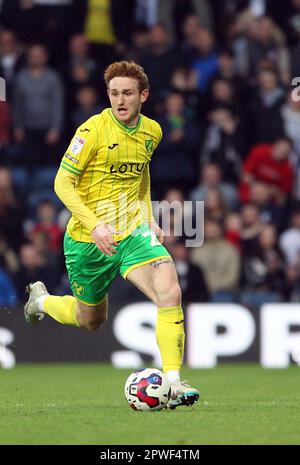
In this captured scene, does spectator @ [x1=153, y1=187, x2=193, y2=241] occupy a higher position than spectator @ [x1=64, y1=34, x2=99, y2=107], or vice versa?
spectator @ [x1=64, y1=34, x2=99, y2=107]

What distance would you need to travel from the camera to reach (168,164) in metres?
15.4

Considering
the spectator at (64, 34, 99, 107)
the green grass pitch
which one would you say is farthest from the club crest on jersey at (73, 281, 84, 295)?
the spectator at (64, 34, 99, 107)

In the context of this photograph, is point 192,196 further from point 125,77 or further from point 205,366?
point 125,77

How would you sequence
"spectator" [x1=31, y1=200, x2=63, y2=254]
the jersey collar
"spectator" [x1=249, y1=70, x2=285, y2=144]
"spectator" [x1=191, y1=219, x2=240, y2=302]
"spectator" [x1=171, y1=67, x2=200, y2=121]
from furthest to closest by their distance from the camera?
"spectator" [x1=171, y1=67, x2=200, y2=121] → "spectator" [x1=249, y1=70, x2=285, y2=144] → "spectator" [x1=31, y1=200, x2=63, y2=254] → "spectator" [x1=191, y1=219, x2=240, y2=302] → the jersey collar

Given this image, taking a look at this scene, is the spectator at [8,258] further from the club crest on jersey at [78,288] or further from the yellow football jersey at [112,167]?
the yellow football jersey at [112,167]

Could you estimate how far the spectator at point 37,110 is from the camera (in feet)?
50.5

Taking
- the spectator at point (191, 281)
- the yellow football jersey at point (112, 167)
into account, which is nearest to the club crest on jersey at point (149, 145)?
the yellow football jersey at point (112, 167)

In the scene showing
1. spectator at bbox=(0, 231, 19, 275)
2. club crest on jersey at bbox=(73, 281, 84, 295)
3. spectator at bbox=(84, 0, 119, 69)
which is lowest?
club crest on jersey at bbox=(73, 281, 84, 295)

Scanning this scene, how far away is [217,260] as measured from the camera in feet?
46.4

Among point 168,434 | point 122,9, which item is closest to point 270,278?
point 122,9

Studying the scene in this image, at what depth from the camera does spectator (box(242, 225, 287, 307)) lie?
46.0 ft

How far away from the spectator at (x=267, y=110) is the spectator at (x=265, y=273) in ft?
5.48

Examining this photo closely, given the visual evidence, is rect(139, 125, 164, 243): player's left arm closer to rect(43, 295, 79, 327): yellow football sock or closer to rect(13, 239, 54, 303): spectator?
rect(43, 295, 79, 327): yellow football sock

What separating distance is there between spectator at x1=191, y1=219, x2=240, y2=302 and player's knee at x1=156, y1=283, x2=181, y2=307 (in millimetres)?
6088
